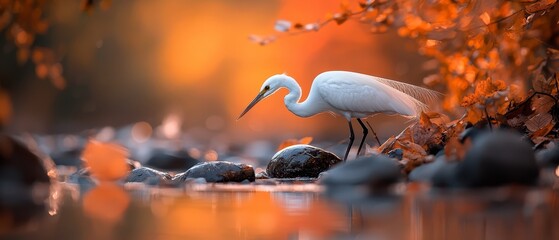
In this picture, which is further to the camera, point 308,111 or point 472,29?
point 308,111

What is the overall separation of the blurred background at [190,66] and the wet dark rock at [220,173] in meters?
12.3

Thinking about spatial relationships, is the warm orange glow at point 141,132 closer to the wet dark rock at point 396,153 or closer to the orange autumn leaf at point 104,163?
the wet dark rock at point 396,153

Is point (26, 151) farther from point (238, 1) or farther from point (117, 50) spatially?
point (238, 1)

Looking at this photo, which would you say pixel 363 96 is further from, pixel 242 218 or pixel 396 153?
pixel 242 218

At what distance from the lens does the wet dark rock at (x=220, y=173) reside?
613cm

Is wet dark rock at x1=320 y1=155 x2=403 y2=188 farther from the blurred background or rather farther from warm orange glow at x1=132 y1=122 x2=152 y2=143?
the blurred background

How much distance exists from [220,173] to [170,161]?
4.11 m

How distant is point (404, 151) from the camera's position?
6348 millimetres

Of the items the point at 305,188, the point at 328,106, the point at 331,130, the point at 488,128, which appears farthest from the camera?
the point at 331,130

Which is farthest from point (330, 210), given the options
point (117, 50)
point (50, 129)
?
point (117, 50)

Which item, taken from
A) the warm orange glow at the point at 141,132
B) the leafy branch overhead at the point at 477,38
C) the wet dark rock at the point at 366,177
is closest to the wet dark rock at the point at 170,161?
the leafy branch overhead at the point at 477,38

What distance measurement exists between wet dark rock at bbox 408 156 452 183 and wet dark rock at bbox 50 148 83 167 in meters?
6.02

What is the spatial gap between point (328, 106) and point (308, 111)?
0.22 metres

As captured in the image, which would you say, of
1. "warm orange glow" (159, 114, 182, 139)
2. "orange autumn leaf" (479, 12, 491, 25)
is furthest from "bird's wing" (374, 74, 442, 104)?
"warm orange glow" (159, 114, 182, 139)
